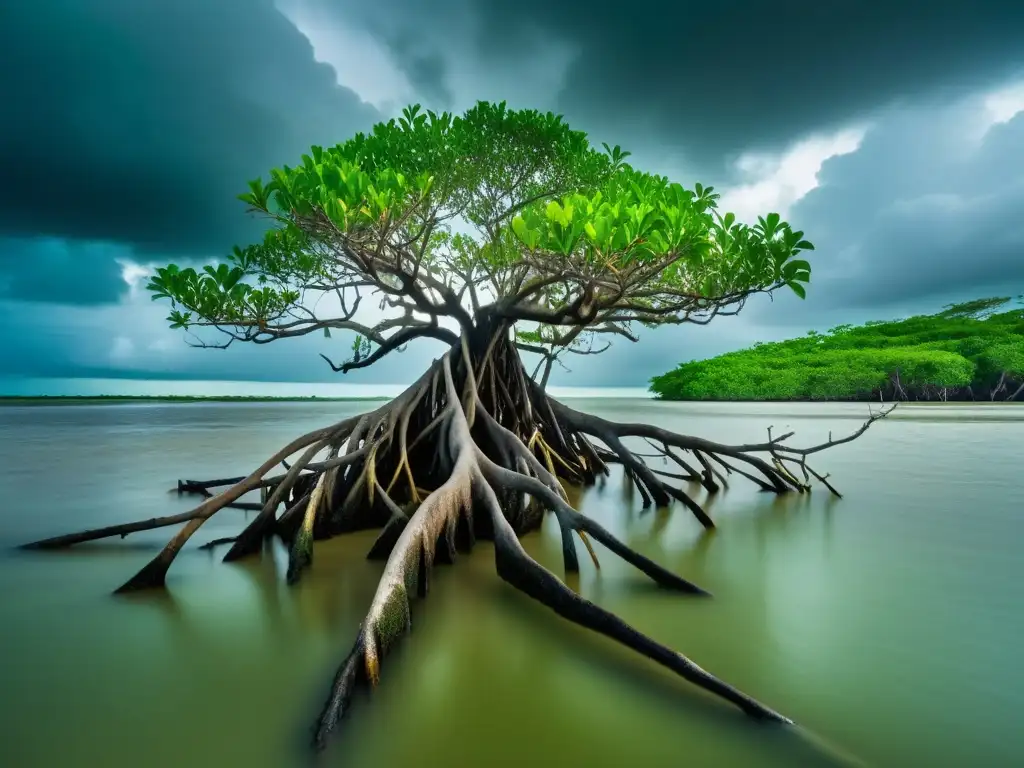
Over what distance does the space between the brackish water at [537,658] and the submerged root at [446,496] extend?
127 millimetres

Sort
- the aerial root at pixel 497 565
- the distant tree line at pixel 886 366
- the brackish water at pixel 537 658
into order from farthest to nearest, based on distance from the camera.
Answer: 1. the distant tree line at pixel 886 366
2. the aerial root at pixel 497 565
3. the brackish water at pixel 537 658

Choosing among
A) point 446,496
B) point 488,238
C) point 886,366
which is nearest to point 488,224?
point 488,238

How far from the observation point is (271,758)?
1537 mm

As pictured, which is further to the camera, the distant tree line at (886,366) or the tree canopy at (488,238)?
the distant tree line at (886,366)

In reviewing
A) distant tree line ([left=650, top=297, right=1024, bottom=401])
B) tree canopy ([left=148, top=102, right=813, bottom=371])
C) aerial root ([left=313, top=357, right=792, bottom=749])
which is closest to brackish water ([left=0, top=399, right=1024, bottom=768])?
aerial root ([left=313, top=357, right=792, bottom=749])

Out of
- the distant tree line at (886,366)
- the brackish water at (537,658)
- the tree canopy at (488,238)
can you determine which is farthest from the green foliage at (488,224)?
the distant tree line at (886,366)

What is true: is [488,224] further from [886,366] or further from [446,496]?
[886,366]

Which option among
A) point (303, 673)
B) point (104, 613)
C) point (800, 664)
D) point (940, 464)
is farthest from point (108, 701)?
point (940, 464)

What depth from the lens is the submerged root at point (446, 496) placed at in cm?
220

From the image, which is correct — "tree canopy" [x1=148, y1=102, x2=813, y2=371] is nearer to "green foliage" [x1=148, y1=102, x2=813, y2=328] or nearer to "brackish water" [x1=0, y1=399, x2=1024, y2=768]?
"green foliage" [x1=148, y1=102, x2=813, y2=328]

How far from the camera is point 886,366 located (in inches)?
1455

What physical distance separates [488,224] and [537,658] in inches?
252

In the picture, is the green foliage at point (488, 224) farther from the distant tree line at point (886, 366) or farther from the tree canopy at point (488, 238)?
the distant tree line at point (886, 366)

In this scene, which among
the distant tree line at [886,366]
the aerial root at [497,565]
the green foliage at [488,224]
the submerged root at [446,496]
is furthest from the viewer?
the distant tree line at [886,366]
